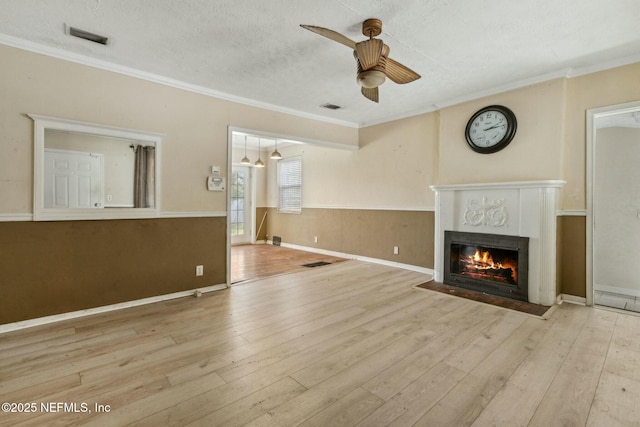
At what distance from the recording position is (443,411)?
5.57 ft

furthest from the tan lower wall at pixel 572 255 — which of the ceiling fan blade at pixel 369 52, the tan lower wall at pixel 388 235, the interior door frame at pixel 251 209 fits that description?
the interior door frame at pixel 251 209

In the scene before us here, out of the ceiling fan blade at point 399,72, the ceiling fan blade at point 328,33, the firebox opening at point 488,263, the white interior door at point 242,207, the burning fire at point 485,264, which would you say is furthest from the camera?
the white interior door at point 242,207

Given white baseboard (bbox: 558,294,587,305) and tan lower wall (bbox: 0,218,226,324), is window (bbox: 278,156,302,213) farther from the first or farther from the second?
white baseboard (bbox: 558,294,587,305)

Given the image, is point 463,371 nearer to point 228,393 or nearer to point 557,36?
point 228,393

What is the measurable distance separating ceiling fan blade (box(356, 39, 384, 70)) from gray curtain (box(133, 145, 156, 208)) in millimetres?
2685

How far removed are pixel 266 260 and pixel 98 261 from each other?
124 inches

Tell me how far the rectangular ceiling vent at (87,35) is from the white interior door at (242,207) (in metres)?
5.23

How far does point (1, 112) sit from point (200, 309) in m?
2.64

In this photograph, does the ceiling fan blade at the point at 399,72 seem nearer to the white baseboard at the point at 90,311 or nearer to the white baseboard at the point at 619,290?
the white baseboard at the point at 90,311

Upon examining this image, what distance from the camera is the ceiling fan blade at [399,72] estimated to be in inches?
101

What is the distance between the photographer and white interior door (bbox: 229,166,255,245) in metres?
8.10

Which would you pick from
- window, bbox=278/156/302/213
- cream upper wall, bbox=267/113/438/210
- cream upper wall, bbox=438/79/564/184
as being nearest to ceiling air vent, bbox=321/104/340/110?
cream upper wall, bbox=267/113/438/210

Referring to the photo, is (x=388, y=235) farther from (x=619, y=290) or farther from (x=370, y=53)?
(x=370, y=53)

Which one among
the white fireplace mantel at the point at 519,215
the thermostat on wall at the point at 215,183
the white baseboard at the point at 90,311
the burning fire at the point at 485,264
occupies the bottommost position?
the white baseboard at the point at 90,311
